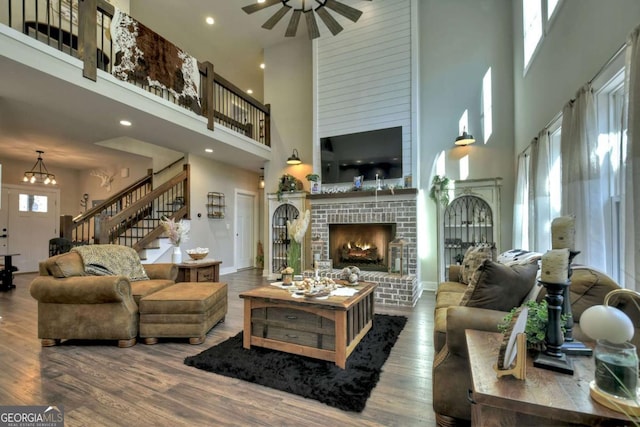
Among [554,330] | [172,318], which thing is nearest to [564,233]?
[554,330]

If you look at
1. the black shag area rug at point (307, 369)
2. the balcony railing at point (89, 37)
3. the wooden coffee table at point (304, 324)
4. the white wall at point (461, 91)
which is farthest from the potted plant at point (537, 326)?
the balcony railing at point (89, 37)

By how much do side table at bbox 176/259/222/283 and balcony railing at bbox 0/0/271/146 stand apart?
7.76 feet

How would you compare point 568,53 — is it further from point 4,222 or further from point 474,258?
point 4,222

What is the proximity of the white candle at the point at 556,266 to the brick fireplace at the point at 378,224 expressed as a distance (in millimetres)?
3116

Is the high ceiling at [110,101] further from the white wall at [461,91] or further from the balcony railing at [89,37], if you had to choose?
the white wall at [461,91]

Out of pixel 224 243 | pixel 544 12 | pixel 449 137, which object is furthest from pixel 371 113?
pixel 224 243

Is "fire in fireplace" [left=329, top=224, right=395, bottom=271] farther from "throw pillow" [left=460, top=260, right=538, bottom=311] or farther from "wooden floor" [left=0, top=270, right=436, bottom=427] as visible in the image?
"throw pillow" [left=460, top=260, right=538, bottom=311]

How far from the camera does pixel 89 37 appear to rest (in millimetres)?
3342

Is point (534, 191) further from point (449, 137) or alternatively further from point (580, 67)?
point (449, 137)

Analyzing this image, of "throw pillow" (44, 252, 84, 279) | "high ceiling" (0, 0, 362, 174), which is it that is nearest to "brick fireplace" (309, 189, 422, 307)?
"high ceiling" (0, 0, 362, 174)

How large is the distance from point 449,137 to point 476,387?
4.81 metres

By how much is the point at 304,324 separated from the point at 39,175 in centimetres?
900

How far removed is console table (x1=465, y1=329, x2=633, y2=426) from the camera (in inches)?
36.0

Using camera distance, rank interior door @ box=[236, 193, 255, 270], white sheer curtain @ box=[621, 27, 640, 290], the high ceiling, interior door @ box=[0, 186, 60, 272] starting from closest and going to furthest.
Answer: white sheer curtain @ box=[621, 27, 640, 290], the high ceiling, interior door @ box=[0, 186, 60, 272], interior door @ box=[236, 193, 255, 270]
